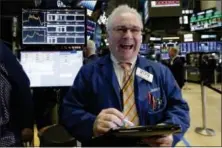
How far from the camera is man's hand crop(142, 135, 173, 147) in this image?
4.60ft

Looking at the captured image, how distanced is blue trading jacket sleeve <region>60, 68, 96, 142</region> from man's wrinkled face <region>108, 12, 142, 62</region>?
0.91 feet

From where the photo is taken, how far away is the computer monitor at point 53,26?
2844 mm

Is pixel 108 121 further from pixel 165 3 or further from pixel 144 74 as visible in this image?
pixel 165 3

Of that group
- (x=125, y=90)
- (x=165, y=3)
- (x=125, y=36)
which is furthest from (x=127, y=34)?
(x=165, y=3)

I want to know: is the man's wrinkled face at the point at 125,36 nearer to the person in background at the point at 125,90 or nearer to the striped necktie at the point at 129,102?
the person in background at the point at 125,90

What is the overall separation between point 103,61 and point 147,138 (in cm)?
61

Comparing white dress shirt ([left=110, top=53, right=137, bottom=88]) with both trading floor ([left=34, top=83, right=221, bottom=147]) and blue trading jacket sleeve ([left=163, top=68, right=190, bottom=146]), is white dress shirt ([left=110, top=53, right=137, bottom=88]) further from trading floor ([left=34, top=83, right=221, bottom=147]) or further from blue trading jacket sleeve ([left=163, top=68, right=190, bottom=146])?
trading floor ([left=34, top=83, right=221, bottom=147])

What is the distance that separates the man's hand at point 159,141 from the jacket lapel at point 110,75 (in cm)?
28

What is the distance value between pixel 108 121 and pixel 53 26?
1.86 m

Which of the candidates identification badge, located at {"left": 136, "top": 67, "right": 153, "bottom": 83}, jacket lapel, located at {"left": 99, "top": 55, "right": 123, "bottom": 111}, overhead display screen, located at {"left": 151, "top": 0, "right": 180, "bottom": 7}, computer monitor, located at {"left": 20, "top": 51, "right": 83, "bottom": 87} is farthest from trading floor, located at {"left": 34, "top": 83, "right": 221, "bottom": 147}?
overhead display screen, located at {"left": 151, "top": 0, "right": 180, "bottom": 7}

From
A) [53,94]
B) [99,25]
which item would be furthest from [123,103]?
[99,25]

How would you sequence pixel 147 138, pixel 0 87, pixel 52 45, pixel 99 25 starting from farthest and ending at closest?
1. pixel 99 25
2. pixel 52 45
3. pixel 0 87
4. pixel 147 138

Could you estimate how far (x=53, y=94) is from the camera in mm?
2963

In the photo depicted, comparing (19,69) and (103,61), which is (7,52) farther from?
(103,61)
